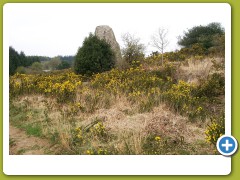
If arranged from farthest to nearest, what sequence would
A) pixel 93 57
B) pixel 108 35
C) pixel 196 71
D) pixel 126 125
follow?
pixel 108 35
pixel 93 57
pixel 196 71
pixel 126 125

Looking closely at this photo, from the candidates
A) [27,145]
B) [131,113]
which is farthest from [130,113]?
[27,145]

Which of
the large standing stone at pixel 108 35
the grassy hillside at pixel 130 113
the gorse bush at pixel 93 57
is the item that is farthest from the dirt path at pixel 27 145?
the large standing stone at pixel 108 35

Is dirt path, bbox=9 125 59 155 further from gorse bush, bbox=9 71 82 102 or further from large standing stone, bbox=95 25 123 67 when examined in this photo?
large standing stone, bbox=95 25 123 67

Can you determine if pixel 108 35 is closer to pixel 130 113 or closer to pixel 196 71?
pixel 196 71

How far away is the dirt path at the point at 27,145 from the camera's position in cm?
533

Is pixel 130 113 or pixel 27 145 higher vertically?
pixel 130 113

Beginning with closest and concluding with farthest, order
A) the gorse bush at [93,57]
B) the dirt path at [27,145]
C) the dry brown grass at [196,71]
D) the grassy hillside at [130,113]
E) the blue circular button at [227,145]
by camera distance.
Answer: the blue circular button at [227,145], the grassy hillside at [130,113], the dirt path at [27,145], the dry brown grass at [196,71], the gorse bush at [93,57]

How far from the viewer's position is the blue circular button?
388 cm

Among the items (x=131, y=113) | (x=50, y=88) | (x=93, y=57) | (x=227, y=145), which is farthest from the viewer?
(x=93, y=57)

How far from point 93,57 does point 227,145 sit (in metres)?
8.89

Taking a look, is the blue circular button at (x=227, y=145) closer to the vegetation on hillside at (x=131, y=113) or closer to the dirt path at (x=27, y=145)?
the vegetation on hillside at (x=131, y=113)

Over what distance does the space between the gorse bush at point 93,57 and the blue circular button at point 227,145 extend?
8768 mm

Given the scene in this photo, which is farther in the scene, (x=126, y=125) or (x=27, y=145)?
(x=126, y=125)

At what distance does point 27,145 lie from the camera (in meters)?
5.74
